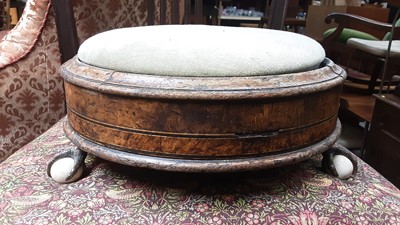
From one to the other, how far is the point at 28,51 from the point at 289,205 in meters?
0.77

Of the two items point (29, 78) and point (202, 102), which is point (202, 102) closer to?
point (202, 102)

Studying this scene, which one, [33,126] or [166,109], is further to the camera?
[33,126]

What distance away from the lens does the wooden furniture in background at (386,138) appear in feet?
3.99

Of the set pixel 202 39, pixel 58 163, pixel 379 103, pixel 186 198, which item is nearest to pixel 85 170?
pixel 58 163

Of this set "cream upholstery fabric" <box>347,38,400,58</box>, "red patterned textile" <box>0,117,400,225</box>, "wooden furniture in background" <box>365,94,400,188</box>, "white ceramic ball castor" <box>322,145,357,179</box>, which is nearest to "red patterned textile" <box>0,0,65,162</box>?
"red patterned textile" <box>0,117,400,225</box>

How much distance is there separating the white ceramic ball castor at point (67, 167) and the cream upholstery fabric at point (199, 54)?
0.52ft

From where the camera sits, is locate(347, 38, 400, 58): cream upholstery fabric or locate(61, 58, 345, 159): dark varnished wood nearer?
locate(61, 58, 345, 159): dark varnished wood

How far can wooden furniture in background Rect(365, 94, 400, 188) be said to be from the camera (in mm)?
1216

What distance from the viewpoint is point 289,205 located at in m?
0.55

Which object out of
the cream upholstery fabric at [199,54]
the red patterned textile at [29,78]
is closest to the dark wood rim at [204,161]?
the cream upholstery fabric at [199,54]

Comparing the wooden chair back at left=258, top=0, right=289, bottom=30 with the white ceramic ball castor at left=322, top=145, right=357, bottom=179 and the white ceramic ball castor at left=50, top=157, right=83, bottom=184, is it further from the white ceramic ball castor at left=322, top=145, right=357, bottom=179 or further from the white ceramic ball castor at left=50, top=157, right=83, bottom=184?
the white ceramic ball castor at left=50, top=157, right=83, bottom=184

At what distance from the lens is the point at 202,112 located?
467mm

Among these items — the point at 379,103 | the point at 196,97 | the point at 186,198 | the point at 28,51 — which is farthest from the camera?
the point at 379,103

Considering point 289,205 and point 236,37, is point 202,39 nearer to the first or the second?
point 236,37
